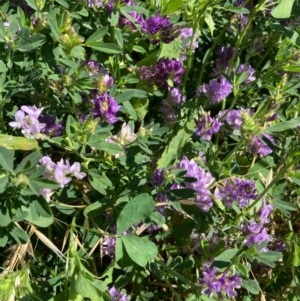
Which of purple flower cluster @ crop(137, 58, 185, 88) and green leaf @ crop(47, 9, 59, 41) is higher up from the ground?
green leaf @ crop(47, 9, 59, 41)

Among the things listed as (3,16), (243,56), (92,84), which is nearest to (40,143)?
(92,84)

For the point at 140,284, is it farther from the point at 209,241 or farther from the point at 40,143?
the point at 40,143

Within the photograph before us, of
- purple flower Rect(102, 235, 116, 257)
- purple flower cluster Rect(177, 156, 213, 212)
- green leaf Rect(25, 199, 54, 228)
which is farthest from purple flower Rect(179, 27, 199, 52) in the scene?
green leaf Rect(25, 199, 54, 228)

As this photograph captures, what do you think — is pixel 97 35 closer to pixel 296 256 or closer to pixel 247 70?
pixel 247 70

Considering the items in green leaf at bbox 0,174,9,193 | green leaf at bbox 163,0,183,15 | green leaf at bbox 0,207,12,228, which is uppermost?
green leaf at bbox 163,0,183,15

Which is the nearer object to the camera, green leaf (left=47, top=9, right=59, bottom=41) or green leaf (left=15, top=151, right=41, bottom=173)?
green leaf (left=15, top=151, right=41, bottom=173)

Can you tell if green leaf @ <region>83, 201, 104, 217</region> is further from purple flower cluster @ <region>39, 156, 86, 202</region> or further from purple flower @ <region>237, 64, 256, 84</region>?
purple flower @ <region>237, 64, 256, 84</region>
